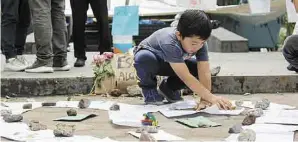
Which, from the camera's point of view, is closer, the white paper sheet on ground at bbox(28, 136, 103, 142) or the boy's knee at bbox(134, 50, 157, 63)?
the white paper sheet on ground at bbox(28, 136, 103, 142)

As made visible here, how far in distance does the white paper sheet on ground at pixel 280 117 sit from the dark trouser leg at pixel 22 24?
2370mm

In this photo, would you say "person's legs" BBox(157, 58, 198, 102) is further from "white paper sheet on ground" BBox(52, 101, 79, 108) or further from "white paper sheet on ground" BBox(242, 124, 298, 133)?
"white paper sheet on ground" BBox(242, 124, 298, 133)

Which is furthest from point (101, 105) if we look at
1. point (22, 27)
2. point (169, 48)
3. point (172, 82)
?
point (22, 27)

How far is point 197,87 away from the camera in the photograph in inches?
127

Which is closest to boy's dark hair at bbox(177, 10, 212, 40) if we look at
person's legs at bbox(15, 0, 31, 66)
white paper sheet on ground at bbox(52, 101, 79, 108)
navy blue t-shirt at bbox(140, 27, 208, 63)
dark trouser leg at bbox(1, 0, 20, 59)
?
navy blue t-shirt at bbox(140, 27, 208, 63)

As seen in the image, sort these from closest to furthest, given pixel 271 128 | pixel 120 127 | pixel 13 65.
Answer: pixel 271 128, pixel 120 127, pixel 13 65

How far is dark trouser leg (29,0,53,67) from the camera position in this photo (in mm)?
4309

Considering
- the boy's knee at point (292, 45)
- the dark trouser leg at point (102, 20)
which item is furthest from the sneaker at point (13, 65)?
the boy's knee at point (292, 45)

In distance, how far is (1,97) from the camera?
422cm

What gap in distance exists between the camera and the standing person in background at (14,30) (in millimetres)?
4469

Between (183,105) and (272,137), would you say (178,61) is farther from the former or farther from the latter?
Result: (272,137)

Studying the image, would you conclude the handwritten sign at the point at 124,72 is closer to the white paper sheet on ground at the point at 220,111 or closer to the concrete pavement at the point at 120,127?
the concrete pavement at the point at 120,127

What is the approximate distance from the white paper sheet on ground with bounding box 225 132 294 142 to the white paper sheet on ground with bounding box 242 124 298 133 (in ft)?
0.21

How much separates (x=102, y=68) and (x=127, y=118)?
126 centimetres
